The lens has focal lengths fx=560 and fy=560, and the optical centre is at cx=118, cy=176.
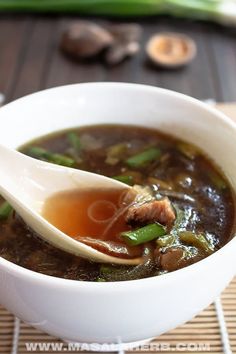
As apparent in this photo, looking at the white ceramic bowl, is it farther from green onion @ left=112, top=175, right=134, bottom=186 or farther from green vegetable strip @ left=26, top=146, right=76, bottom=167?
green onion @ left=112, top=175, right=134, bottom=186

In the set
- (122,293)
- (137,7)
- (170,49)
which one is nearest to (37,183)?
(122,293)

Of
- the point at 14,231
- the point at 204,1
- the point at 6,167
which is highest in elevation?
the point at 204,1

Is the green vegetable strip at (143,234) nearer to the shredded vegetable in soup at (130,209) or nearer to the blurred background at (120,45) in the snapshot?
the shredded vegetable in soup at (130,209)

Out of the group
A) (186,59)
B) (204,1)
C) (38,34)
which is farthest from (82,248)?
(204,1)

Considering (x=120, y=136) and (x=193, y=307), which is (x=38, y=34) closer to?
(x=120, y=136)

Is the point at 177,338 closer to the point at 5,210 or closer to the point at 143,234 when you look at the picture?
the point at 143,234

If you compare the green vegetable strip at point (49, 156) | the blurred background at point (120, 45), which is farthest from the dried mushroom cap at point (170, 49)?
the green vegetable strip at point (49, 156)
